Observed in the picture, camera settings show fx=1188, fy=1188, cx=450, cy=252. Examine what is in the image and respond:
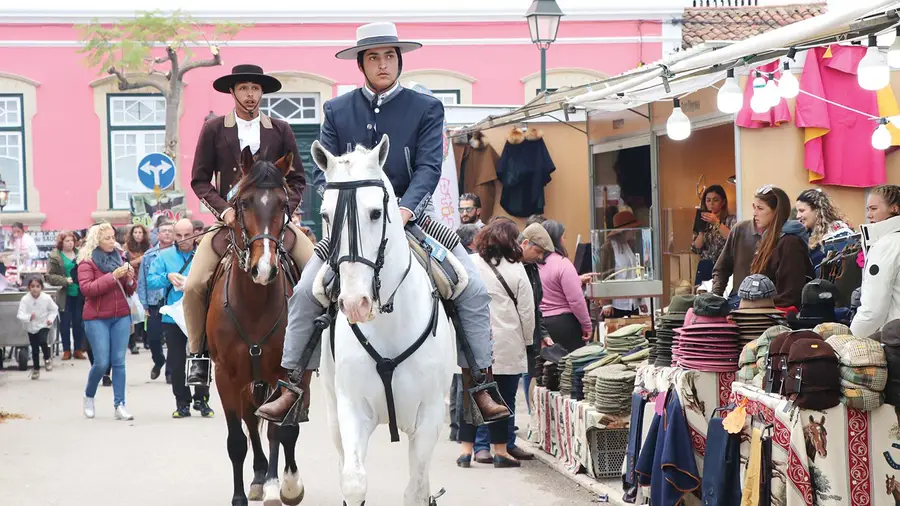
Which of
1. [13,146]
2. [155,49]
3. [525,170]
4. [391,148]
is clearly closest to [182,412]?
[525,170]

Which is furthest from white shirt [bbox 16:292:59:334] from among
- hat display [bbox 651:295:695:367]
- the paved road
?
hat display [bbox 651:295:695:367]

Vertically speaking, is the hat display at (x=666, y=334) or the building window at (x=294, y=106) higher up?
the building window at (x=294, y=106)

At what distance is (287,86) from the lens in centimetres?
2836

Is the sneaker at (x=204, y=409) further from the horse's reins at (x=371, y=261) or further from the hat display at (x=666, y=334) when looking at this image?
the horse's reins at (x=371, y=261)

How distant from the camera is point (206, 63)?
26.6 m

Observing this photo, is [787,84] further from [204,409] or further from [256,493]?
[204,409]

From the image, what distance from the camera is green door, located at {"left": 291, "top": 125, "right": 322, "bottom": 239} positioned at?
76.4 ft

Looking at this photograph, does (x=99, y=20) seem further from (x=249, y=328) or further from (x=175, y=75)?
(x=249, y=328)

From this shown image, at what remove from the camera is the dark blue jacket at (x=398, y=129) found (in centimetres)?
665

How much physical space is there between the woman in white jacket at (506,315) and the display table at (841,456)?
3.98 m

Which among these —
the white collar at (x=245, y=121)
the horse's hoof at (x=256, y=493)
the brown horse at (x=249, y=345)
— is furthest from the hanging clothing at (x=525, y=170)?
the horse's hoof at (x=256, y=493)

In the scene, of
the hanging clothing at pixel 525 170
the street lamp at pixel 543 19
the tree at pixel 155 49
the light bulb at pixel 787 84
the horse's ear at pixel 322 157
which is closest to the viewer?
the horse's ear at pixel 322 157

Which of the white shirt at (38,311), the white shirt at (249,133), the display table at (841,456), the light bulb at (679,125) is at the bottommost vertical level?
the display table at (841,456)

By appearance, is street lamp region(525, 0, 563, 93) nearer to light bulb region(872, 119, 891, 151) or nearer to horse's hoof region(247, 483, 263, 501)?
light bulb region(872, 119, 891, 151)
